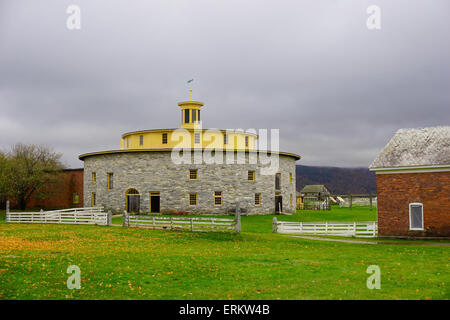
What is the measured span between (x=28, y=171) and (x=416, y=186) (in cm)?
4546

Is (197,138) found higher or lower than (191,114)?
lower

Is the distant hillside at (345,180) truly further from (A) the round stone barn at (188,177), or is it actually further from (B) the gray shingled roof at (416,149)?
(B) the gray shingled roof at (416,149)

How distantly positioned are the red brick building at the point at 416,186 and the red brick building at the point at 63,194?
39418 mm

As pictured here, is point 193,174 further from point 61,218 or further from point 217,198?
point 61,218

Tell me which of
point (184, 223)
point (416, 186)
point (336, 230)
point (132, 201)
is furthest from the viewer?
point (132, 201)

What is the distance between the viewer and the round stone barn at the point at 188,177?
4112 centimetres

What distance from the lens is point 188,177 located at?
41281 mm

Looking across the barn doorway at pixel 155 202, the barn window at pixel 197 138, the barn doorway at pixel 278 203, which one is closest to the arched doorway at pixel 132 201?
the barn doorway at pixel 155 202

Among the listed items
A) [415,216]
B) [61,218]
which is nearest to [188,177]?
[61,218]

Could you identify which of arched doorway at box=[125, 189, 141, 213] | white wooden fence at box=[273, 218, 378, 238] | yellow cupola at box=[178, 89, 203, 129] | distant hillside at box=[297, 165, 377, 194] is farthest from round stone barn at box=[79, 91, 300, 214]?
distant hillside at box=[297, 165, 377, 194]

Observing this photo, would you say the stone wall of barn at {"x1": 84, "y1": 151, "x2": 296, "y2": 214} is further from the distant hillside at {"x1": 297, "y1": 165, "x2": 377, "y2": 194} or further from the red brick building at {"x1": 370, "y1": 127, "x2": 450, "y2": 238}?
the distant hillside at {"x1": 297, "y1": 165, "x2": 377, "y2": 194}

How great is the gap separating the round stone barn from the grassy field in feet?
60.8

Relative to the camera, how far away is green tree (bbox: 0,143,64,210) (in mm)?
50906
